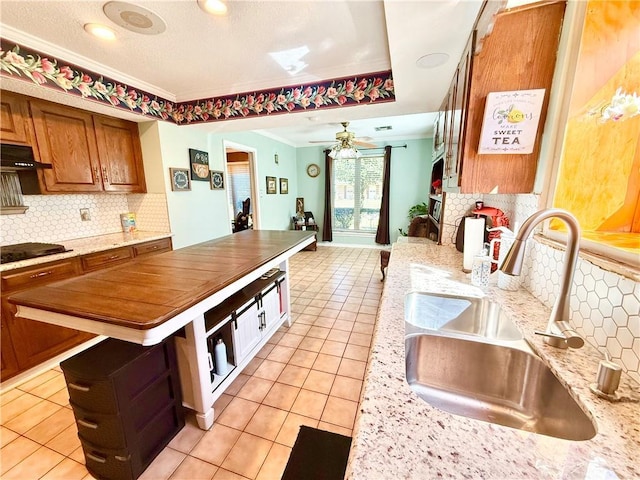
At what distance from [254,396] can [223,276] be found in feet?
3.03

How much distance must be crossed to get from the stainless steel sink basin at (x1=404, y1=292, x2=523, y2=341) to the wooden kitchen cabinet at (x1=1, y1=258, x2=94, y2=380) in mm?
2671

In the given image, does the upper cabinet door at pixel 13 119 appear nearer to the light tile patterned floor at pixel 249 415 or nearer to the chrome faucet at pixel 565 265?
the light tile patterned floor at pixel 249 415

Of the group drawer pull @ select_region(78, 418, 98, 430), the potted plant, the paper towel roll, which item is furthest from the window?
drawer pull @ select_region(78, 418, 98, 430)

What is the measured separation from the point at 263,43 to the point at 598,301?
2.32 m

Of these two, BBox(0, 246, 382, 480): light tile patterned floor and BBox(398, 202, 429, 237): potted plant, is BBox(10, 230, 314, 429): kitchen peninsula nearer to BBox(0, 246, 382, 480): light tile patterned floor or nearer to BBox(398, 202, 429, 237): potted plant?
BBox(0, 246, 382, 480): light tile patterned floor

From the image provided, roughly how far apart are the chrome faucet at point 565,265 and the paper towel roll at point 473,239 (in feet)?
2.91

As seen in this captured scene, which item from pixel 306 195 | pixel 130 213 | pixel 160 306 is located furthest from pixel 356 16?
pixel 306 195

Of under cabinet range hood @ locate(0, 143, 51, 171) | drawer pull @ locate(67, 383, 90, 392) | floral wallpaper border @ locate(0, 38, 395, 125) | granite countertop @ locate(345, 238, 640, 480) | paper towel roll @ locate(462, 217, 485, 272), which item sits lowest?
drawer pull @ locate(67, 383, 90, 392)

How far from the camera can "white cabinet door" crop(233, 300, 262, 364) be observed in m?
1.80

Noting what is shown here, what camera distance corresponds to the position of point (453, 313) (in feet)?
4.36

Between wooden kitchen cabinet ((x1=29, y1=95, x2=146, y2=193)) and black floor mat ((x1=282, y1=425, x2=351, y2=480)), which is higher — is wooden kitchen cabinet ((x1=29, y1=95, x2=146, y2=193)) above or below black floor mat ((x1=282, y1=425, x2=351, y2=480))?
above

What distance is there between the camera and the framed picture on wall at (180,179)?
2961 millimetres

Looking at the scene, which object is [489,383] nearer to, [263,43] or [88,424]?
[88,424]

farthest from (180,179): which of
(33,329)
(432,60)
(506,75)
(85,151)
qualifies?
(506,75)
